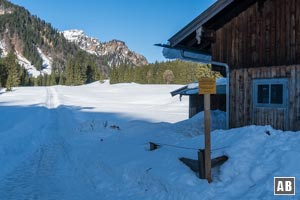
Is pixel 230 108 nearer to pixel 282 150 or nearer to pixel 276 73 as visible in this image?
pixel 276 73

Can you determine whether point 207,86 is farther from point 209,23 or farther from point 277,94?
point 209,23

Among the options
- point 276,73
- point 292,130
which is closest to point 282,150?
point 292,130

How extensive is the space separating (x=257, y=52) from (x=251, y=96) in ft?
5.05

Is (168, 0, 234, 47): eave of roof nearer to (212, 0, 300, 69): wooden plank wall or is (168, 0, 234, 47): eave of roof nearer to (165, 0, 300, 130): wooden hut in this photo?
(165, 0, 300, 130): wooden hut

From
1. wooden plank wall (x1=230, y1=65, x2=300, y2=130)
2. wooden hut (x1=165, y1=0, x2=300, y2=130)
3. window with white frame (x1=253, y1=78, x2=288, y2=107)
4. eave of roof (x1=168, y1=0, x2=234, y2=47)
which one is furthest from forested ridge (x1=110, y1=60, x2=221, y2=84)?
window with white frame (x1=253, y1=78, x2=288, y2=107)

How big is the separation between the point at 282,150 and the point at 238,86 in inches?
182

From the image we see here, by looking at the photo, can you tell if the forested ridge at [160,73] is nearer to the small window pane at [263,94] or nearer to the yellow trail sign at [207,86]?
the small window pane at [263,94]

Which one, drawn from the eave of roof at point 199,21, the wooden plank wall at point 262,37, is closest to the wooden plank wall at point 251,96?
the wooden plank wall at point 262,37

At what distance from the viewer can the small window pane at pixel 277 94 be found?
12.4 meters

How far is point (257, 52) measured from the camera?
1302 centimetres

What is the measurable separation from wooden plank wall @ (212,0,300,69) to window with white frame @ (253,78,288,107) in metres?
0.59

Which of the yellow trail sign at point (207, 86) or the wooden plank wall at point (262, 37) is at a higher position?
the wooden plank wall at point (262, 37)

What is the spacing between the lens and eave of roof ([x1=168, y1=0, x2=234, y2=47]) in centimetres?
1295

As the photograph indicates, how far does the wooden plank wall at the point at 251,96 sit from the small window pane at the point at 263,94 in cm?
31
